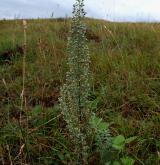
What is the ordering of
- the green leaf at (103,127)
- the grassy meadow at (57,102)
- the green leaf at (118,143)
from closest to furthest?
1. the green leaf at (118,143)
2. the green leaf at (103,127)
3. the grassy meadow at (57,102)

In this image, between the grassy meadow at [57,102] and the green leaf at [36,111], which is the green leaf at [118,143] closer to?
the grassy meadow at [57,102]

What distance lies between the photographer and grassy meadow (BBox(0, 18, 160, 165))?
12.4 ft

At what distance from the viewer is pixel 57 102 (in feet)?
16.1

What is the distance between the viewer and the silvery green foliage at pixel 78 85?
3081 millimetres

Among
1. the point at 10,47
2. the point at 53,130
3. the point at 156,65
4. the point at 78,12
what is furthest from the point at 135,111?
the point at 10,47

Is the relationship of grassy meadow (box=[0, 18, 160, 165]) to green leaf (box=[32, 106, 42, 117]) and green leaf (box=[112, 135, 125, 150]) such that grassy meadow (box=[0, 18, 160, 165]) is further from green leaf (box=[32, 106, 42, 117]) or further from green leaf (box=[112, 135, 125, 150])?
green leaf (box=[112, 135, 125, 150])

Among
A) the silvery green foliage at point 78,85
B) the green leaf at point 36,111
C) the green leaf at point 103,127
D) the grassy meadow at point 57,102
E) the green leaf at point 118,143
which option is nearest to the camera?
the silvery green foliage at point 78,85

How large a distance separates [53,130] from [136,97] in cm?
109

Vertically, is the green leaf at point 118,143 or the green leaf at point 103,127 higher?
the green leaf at point 103,127

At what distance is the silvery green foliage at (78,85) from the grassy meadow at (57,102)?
473 mm

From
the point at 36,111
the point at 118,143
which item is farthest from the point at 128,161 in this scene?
the point at 36,111

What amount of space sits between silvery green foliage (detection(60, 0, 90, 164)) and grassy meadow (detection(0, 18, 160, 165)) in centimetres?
47

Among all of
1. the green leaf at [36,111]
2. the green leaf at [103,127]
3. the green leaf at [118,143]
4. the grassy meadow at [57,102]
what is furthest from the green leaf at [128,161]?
the green leaf at [36,111]

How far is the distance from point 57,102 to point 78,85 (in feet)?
5.89
